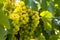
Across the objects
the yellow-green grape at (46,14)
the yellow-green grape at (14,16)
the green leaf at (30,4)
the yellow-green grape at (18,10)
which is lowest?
the yellow-green grape at (46,14)

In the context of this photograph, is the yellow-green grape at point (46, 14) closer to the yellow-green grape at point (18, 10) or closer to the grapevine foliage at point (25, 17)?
the grapevine foliage at point (25, 17)

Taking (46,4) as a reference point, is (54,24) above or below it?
below

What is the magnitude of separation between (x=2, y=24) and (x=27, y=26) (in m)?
0.16

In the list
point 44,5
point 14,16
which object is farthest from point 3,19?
point 44,5

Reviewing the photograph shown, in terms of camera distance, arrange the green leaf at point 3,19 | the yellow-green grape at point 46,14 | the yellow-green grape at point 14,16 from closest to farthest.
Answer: the green leaf at point 3,19
the yellow-green grape at point 14,16
the yellow-green grape at point 46,14

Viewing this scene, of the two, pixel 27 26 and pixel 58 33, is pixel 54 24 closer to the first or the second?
pixel 58 33

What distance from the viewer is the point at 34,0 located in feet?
2.58

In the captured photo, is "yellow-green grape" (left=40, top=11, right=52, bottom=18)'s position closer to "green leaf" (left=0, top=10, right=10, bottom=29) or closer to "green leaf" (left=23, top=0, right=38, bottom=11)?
"green leaf" (left=23, top=0, right=38, bottom=11)

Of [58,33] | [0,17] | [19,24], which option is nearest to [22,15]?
[19,24]

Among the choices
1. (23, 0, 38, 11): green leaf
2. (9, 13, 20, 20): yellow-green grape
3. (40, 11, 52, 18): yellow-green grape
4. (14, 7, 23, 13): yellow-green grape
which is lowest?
(40, 11, 52, 18): yellow-green grape

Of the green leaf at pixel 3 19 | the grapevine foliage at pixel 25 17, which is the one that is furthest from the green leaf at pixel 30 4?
the green leaf at pixel 3 19

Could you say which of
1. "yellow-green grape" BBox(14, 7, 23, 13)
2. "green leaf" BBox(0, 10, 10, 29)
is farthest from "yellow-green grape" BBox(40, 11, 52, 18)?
"green leaf" BBox(0, 10, 10, 29)

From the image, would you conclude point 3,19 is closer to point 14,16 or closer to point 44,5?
point 14,16

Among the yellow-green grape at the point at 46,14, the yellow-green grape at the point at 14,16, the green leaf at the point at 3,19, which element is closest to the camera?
the green leaf at the point at 3,19
